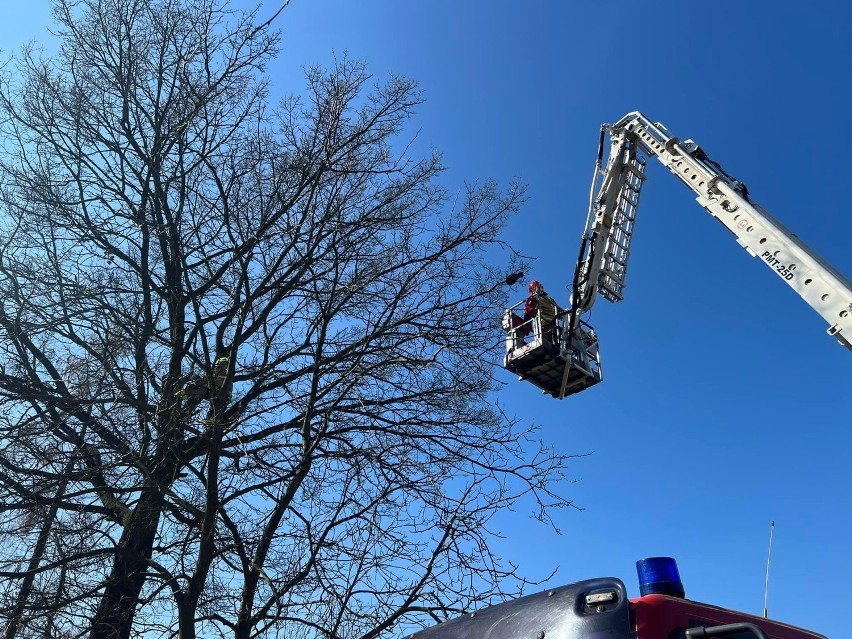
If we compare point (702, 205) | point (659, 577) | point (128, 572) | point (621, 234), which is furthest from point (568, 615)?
point (621, 234)

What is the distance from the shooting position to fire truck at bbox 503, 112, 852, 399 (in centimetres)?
636

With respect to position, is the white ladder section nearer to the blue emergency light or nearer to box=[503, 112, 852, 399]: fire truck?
box=[503, 112, 852, 399]: fire truck

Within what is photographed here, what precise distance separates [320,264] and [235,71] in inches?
119

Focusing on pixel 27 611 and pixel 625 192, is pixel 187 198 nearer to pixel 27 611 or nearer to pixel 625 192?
pixel 27 611

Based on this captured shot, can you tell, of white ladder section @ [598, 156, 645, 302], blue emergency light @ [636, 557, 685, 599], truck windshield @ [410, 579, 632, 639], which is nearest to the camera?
truck windshield @ [410, 579, 632, 639]

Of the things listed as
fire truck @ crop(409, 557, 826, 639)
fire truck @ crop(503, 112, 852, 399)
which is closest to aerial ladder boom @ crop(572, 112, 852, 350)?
fire truck @ crop(503, 112, 852, 399)

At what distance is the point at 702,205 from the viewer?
317 inches

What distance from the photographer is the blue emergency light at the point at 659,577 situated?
10.0 ft

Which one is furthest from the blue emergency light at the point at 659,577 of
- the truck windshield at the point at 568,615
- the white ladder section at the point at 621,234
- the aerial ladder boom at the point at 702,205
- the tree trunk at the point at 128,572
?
the white ladder section at the point at 621,234

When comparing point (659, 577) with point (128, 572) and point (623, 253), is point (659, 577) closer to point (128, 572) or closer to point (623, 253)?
point (128, 572)

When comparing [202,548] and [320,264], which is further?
[320,264]

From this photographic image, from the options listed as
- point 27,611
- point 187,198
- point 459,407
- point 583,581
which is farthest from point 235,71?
point 583,581

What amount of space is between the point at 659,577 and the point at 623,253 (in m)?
7.10

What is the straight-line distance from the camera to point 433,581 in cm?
664
